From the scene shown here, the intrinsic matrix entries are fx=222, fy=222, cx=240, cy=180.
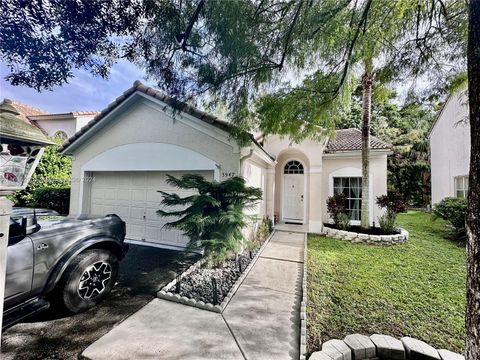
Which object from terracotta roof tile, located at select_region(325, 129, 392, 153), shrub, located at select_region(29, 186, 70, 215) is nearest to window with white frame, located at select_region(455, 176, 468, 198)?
terracotta roof tile, located at select_region(325, 129, 392, 153)

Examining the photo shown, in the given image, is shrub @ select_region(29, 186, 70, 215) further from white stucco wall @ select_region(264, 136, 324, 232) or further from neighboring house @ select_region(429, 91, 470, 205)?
neighboring house @ select_region(429, 91, 470, 205)

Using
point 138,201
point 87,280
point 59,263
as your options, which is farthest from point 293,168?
point 59,263

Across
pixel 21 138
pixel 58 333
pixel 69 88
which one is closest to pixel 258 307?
pixel 58 333

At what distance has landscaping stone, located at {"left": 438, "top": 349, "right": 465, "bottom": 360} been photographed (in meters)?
2.87

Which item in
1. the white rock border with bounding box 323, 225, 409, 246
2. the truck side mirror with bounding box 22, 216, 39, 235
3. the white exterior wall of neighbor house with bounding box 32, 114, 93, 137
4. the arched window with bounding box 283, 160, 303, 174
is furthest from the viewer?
the white exterior wall of neighbor house with bounding box 32, 114, 93, 137

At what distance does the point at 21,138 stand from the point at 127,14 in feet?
7.38

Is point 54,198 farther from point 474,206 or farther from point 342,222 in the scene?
point 474,206

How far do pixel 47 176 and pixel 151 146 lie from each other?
25.7 ft

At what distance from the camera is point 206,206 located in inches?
207

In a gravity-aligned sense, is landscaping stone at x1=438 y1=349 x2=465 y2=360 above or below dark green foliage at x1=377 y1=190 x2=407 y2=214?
below

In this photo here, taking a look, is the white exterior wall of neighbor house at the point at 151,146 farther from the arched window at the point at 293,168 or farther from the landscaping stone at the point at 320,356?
the arched window at the point at 293,168

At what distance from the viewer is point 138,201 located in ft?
26.7

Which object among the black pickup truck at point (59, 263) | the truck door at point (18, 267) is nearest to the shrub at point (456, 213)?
the black pickup truck at point (59, 263)

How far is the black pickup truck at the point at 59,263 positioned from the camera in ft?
10.4
